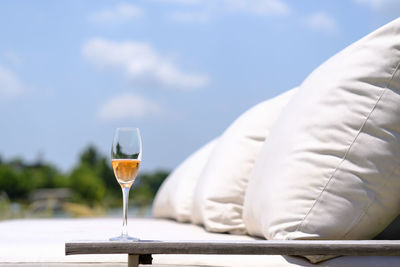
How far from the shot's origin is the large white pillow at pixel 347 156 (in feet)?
4.37

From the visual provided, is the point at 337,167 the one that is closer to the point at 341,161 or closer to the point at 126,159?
the point at 341,161

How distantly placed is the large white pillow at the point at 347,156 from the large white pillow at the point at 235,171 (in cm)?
61

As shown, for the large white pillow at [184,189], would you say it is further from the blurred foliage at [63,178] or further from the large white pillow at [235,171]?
the blurred foliage at [63,178]

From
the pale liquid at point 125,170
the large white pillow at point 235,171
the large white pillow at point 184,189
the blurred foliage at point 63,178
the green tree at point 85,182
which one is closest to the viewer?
the pale liquid at point 125,170

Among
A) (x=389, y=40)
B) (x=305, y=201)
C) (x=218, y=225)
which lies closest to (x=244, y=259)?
(x=305, y=201)

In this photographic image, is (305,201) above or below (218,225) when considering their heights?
above

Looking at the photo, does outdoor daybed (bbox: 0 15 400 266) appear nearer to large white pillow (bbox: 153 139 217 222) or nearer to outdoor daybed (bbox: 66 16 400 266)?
outdoor daybed (bbox: 66 16 400 266)

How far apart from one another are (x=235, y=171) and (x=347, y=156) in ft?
2.49

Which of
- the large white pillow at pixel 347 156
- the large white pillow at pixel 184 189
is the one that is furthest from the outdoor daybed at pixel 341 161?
the large white pillow at pixel 184 189

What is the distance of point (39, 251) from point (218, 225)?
2.74ft

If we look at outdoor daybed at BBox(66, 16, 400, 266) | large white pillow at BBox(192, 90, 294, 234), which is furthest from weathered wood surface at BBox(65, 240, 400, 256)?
large white pillow at BBox(192, 90, 294, 234)

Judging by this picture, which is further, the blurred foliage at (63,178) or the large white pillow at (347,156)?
the blurred foliage at (63,178)

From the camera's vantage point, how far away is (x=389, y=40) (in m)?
1.36

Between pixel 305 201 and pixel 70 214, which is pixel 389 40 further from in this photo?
pixel 70 214
